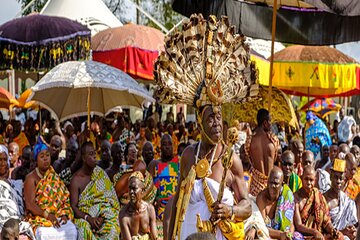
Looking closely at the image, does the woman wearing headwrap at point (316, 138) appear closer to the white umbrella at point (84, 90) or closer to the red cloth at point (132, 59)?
the red cloth at point (132, 59)

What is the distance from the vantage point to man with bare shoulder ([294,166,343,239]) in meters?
9.16

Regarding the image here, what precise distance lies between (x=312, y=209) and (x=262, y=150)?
1.04 metres

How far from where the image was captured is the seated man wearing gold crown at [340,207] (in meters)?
9.57

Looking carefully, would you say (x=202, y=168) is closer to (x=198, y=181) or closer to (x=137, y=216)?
(x=198, y=181)

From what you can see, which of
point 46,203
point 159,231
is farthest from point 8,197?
point 159,231

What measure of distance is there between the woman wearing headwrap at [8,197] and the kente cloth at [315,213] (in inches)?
113

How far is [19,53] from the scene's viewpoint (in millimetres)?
11914

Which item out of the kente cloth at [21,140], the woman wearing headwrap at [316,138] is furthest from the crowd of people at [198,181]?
the woman wearing headwrap at [316,138]

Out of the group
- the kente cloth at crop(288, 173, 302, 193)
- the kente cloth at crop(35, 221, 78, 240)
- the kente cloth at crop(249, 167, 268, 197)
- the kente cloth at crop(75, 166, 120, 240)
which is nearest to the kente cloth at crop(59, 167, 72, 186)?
the kente cloth at crop(75, 166, 120, 240)

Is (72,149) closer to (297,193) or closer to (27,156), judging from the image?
(27,156)

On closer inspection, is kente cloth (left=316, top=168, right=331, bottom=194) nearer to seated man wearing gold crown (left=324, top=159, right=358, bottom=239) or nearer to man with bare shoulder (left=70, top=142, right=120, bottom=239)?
seated man wearing gold crown (left=324, top=159, right=358, bottom=239)

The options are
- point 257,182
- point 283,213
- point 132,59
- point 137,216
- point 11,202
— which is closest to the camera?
point 283,213

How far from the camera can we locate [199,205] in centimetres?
630

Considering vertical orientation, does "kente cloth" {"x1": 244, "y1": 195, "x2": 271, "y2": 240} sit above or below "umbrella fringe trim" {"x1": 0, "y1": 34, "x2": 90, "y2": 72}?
below
